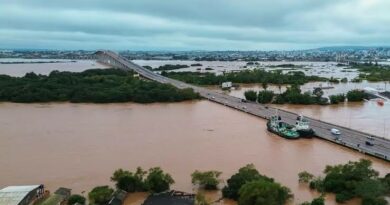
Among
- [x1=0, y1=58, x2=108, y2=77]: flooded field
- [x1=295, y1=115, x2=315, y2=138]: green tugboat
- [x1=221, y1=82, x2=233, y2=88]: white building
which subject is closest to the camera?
[x1=295, y1=115, x2=315, y2=138]: green tugboat

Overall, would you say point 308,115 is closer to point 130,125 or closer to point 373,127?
point 373,127

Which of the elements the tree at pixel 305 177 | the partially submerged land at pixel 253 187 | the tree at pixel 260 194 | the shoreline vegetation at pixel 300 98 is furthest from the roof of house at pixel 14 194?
the shoreline vegetation at pixel 300 98

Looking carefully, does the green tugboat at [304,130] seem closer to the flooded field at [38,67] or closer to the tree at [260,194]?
the tree at [260,194]

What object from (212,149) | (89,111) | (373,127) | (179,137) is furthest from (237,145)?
(89,111)

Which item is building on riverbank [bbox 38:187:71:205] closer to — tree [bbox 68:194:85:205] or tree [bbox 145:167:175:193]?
tree [bbox 68:194:85:205]

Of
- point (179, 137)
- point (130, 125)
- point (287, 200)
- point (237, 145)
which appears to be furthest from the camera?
point (130, 125)

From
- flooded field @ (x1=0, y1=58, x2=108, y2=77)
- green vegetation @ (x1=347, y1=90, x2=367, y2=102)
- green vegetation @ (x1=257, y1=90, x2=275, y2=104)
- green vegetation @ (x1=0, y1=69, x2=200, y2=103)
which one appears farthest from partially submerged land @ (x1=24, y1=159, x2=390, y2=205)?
flooded field @ (x1=0, y1=58, x2=108, y2=77)
